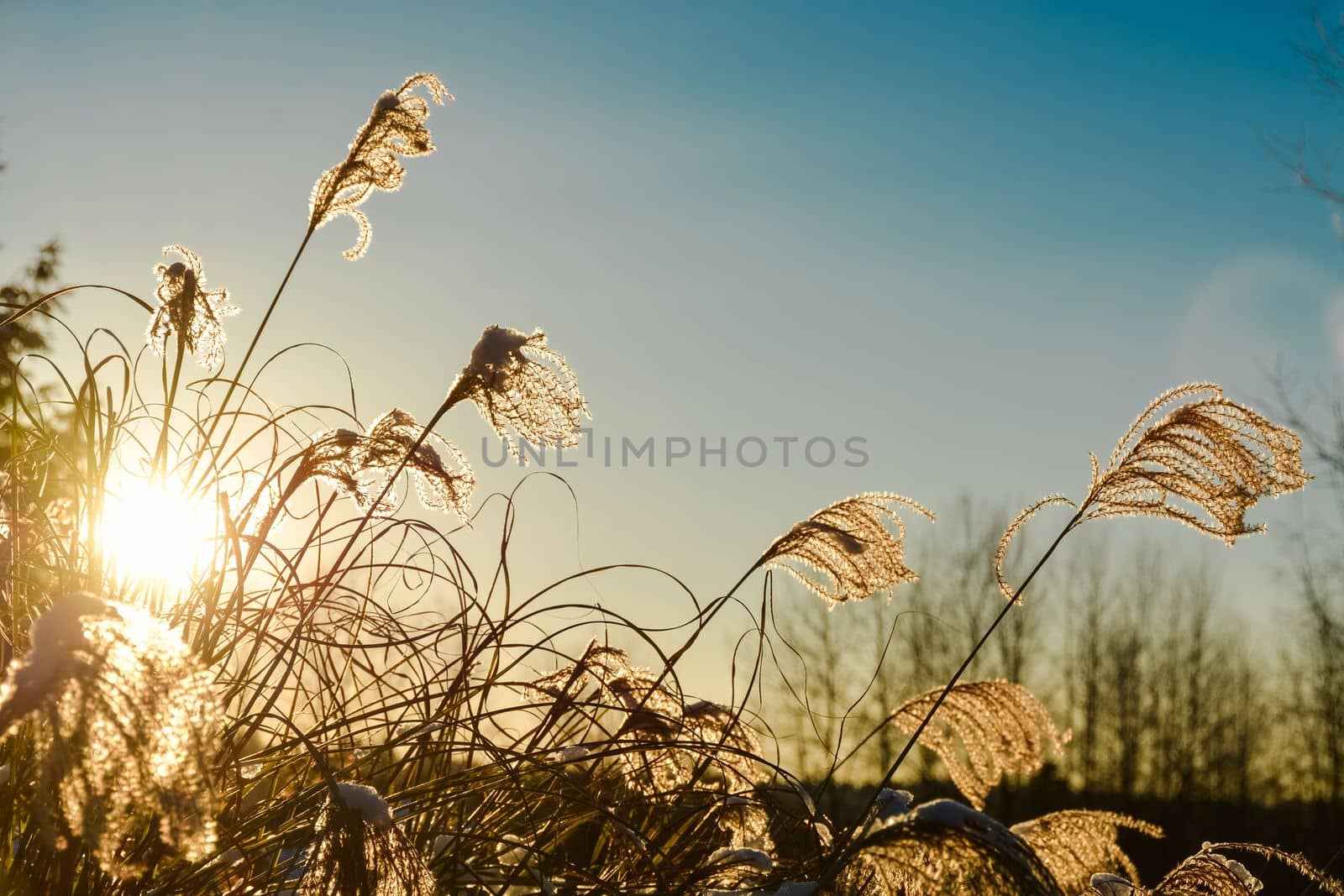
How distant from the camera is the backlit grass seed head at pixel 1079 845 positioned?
2377 millimetres

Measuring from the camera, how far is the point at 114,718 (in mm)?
1002

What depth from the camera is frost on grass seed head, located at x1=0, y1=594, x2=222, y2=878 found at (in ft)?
3.24

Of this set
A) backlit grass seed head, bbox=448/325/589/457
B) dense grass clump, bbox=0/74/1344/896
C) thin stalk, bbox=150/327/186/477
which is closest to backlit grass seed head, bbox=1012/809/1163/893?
dense grass clump, bbox=0/74/1344/896

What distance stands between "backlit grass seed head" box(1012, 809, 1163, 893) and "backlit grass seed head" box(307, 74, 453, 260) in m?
2.46

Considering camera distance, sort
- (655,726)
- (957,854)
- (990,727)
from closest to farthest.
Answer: (957,854) → (655,726) → (990,727)

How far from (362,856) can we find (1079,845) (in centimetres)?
178

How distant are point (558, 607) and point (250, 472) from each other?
1.09m

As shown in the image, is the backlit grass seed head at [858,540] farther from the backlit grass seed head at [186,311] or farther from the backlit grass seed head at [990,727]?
the backlit grass seed head at [186,311]

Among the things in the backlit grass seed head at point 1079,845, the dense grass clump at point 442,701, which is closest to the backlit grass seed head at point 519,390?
the dense grass clump at point 442,701

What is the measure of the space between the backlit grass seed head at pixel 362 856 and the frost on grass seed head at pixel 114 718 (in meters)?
0.43

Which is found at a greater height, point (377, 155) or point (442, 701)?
point (377, 155)

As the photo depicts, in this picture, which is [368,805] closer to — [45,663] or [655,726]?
[45,663]

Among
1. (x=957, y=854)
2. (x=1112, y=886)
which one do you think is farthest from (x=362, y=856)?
(x=1112, y=886)

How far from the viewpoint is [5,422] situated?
9.29 ft
